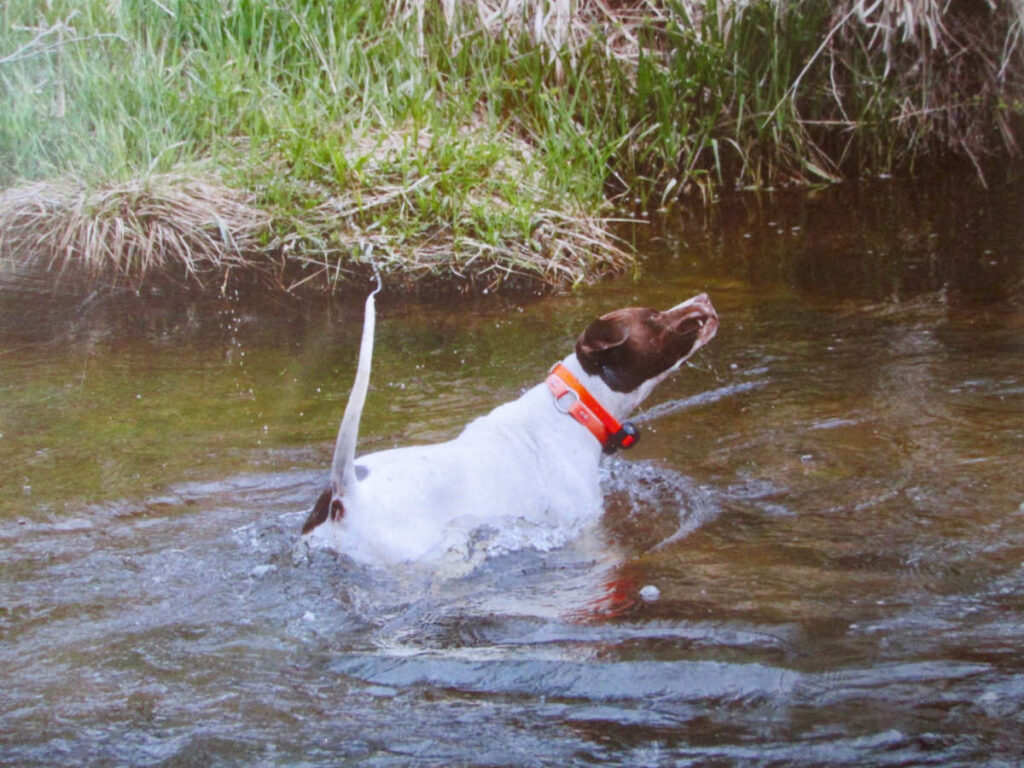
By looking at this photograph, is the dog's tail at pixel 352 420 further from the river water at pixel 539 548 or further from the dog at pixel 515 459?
the river water at pixel 539 548

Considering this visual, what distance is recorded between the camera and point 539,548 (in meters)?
4.18

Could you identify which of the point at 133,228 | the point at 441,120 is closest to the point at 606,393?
the point at 133,228

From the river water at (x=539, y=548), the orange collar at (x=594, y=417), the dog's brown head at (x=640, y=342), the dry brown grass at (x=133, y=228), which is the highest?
the dry brown grass at (x=133, y=228)

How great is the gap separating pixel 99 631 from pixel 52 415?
2.16m

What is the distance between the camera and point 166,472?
4.84 meters

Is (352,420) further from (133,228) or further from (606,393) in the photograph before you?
(133,228)

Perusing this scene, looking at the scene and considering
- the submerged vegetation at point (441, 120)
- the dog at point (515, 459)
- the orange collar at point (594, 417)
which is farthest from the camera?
the submerged vegetation at point (441, 120)

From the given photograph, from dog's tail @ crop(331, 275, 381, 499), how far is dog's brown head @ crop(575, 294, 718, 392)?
103 cm

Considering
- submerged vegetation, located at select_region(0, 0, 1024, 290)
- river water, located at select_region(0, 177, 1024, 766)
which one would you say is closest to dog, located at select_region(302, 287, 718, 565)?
river water, located at select_region(0, 177, 1024, 766)

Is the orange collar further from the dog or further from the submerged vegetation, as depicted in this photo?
the submerged vegetation

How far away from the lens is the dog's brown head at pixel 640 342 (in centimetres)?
445

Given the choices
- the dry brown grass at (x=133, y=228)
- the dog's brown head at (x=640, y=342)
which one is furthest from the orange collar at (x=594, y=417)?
the dry brown grass at (x=133, y=228)

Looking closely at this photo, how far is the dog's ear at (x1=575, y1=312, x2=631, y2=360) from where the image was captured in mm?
4426

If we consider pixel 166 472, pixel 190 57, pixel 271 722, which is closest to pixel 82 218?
pixel 190 57
